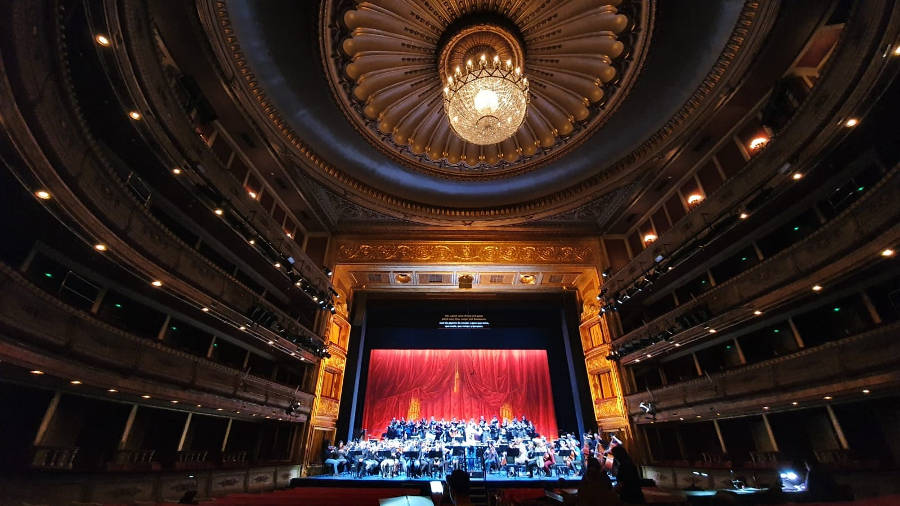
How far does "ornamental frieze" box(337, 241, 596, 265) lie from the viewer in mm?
13875

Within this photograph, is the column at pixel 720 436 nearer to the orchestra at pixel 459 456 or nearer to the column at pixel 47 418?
the orchestra at pixel 459 456

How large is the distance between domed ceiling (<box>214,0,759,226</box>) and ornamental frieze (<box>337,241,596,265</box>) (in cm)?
182

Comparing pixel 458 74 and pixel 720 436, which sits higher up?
pixel 458 74

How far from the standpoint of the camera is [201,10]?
666cm

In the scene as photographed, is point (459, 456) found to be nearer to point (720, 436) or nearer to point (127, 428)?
point (720, 436)

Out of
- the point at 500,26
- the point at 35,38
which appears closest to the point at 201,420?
the point at 35,38

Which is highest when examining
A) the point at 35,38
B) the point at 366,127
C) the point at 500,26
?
the point at 500,26

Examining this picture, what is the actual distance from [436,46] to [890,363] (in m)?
10.5

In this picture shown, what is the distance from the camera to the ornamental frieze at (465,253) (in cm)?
1388

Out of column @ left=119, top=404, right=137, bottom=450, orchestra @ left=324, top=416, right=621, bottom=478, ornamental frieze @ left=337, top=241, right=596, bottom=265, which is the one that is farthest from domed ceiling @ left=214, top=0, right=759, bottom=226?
orchestra @ left=324, top=416, right=621, bottom=478

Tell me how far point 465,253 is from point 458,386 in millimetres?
6886

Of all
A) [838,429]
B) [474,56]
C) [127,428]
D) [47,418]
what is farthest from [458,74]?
[838,429]

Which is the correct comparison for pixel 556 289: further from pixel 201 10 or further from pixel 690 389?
pixel 201 10

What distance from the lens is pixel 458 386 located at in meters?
17.1
